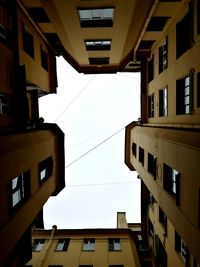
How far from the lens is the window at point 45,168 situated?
2072 centimetres

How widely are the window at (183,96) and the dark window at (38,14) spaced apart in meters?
9.44

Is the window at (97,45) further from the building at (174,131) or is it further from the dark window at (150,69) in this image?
the dark window at (150,69)

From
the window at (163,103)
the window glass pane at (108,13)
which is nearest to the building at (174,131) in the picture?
the window at (163,103)

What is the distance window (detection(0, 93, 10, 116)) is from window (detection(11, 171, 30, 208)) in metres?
3.33

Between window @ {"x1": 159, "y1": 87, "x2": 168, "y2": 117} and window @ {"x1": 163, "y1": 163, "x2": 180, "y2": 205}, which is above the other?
window @ {"x1": 159, "y1": 87, "x2": 168, "y2": 117}

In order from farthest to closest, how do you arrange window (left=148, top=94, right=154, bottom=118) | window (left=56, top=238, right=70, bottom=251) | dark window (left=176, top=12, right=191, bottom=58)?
1. window (left=56, top=238, right=70, bottom=251)
2. window (left=148, top=94, right=154, bottom=118)
3. dark window (left=176, top=12, right=191, bottom=58)

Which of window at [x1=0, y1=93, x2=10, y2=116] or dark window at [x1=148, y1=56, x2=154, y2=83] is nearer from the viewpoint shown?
window at [x1=0, y1=93, x2=10, y2=116]

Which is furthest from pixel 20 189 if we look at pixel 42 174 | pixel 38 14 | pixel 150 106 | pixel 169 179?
pixel 150 106

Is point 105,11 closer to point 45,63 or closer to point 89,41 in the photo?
point 89,41

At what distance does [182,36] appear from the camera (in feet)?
57.8

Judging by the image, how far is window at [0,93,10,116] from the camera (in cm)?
1566

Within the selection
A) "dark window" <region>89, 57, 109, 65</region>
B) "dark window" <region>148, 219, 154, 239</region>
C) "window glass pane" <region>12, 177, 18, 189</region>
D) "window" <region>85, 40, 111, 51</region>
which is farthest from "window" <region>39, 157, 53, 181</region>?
"dark window" <region>148, 219, 154, 239</region>

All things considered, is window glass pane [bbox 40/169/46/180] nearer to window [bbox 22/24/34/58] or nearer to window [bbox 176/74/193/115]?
window [bbox 22/24/34/58]

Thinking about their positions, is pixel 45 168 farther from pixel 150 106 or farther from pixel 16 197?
pixel 150 106
